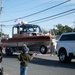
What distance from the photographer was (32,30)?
29328mm

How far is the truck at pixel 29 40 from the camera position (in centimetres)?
2625

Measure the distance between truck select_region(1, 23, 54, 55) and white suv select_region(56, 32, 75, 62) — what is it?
3.83 m

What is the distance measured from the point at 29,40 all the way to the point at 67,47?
6850mm

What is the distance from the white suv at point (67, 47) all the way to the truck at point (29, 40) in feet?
12.6

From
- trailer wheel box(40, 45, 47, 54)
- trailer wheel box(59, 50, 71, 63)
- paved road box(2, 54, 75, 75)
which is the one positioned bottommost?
paved road box(2, 54, 75, 75)

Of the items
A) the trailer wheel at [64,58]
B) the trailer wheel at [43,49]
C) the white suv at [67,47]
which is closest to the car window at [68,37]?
the white suv at [67,47]

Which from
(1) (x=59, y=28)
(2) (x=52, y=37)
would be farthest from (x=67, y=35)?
(1) (x=59, y=28)

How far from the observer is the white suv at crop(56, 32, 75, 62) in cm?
2072

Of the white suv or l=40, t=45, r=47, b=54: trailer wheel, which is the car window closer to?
the white suv

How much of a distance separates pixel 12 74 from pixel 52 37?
11210 millimetres

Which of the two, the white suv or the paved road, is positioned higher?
the white suv

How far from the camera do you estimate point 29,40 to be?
27.4 metres

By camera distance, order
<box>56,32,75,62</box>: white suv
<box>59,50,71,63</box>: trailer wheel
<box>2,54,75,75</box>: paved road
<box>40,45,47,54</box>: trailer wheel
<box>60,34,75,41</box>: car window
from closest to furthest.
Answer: <box>2,54,75,75</box>: paved road
<box>56,32,75,62</box>: white suv
<box>60,34,75,41</box>: car window
<box>59,50,71,63</box>: trailer wheel
<box>40,45,47,54</box>: trailer wheel

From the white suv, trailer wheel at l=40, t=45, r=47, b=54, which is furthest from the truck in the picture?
the white suv
